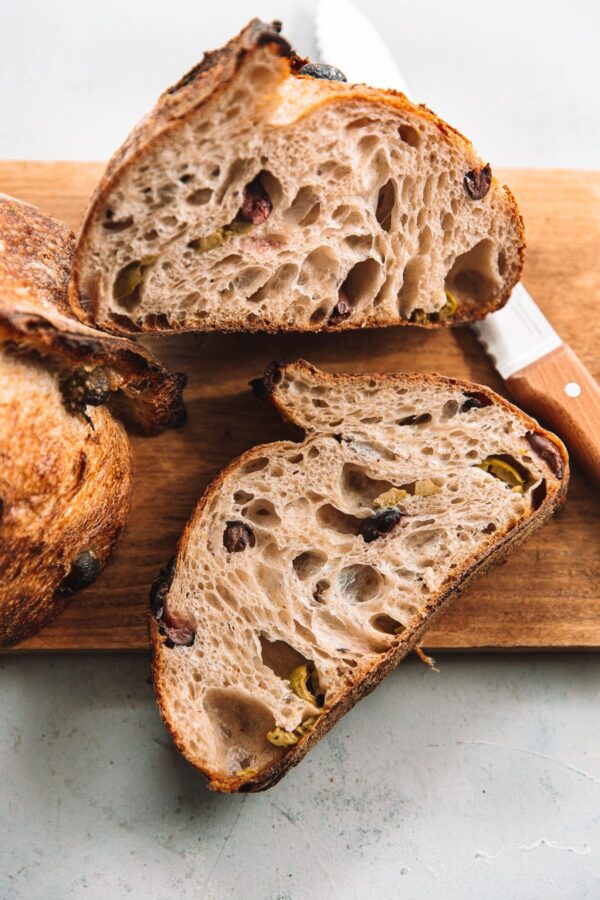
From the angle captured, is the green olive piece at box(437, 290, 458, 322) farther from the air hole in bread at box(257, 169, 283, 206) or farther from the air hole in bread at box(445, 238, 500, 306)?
the air hole in bread at box(257, 169, 283, 206)

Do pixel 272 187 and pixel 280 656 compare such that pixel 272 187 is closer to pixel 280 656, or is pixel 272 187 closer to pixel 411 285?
pixel 411 285

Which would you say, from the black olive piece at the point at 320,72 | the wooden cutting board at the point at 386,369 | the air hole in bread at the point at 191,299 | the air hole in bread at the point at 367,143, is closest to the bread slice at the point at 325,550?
the wooden cutting board at the point at 386,369

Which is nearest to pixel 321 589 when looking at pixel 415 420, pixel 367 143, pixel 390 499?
pixel 390 499

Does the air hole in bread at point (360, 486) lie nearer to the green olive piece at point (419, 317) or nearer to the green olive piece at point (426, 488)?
the green olive piece at point (426, 488)

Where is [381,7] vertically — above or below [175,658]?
above

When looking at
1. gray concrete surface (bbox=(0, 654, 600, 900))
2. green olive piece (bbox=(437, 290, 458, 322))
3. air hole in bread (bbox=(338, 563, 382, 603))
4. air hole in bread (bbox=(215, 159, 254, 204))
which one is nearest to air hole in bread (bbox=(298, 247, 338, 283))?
air hole in bread (bbox=(215, 159, 254, 204))

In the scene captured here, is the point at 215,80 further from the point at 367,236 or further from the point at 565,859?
the point at 565,859

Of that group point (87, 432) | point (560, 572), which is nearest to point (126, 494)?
point (87, 432)
